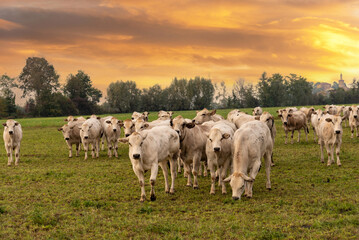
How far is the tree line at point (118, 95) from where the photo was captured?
95.3m

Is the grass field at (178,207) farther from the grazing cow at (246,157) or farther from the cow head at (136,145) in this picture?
the cow head at (136,145)

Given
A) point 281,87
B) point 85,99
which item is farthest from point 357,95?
point 85,99

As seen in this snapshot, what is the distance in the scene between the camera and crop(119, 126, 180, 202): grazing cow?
10.2m

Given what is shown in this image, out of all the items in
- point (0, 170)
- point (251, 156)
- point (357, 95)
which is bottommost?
point (0, 170)

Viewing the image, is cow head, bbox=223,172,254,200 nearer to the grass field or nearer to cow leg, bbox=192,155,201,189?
the grass field

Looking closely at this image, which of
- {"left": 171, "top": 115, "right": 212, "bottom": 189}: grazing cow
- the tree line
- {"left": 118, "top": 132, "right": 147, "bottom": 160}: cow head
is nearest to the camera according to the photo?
{"left": 118, "top": 132, "right": 147, "bottom": 160}: cow head

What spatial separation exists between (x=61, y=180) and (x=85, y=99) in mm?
92317

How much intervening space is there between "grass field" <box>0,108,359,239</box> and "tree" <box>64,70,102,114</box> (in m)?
88.8

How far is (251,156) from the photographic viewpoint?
10.5m

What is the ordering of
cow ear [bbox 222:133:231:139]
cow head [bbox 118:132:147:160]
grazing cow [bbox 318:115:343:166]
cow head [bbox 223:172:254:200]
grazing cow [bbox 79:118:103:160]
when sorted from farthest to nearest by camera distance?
1. grazing cow [bbox 79:118:103:160]
2. grazing cow [bbox 318:115:343:166]
3. cow ear [bbox 222:133:231:139]
4. cow head [bbox 118:132:147:160]
5. cow head [bbox 223:172:254:200]

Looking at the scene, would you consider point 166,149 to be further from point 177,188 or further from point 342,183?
point 342,183

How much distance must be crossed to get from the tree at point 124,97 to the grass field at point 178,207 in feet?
285

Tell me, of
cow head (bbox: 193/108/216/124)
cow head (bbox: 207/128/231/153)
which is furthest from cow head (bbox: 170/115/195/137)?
cow head (bbox: 193/108/216/124)

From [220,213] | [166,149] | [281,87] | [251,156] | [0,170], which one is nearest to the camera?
[220,213]
